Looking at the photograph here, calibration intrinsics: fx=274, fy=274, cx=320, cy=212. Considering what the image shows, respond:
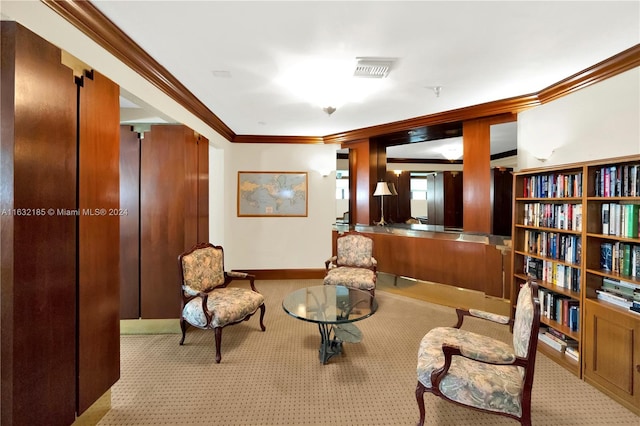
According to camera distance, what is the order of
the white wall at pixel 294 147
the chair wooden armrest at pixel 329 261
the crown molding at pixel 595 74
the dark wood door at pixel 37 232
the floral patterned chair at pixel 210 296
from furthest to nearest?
1. the chair wooden armrest at pixel 329 261
2. the floral patterned chair at pixel 210 296
3. the crown molding at pixel 595 74
4. the white wall at pixel 294 147
5. the dark wood door at pixel 37 232

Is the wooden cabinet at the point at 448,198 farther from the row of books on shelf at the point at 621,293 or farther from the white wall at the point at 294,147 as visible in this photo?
the row of books on shelf at the point at 621,293

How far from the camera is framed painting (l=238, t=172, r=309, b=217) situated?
5.00 m

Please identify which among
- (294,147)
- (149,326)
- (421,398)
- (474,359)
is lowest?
(149,326)

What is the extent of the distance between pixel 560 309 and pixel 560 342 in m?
0.29

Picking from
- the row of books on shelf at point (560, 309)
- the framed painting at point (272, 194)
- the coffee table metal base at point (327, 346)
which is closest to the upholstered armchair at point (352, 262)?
the coffee table metal base at point (327, 346)

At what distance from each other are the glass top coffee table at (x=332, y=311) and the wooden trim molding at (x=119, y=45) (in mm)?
2369

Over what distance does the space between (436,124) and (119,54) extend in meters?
3.60

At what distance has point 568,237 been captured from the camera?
2461mm

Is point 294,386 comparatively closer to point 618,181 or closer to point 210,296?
point 210,296

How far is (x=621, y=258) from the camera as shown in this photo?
2.09 meters

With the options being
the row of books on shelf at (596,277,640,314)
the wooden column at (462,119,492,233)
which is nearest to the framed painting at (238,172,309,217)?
the wooden column at (462,119,492,233)

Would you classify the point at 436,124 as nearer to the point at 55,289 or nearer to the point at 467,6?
the point at 467,6

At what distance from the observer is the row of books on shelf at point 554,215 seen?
236cm

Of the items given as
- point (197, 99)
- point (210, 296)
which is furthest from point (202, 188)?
point (210, 296)
